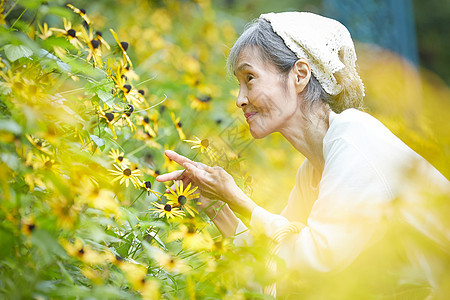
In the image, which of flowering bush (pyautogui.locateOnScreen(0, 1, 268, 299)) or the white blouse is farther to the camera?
the white blouse

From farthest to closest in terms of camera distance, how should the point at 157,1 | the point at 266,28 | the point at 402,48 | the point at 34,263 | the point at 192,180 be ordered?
the point at 402,48 < the point at 157,1 < the point at 266,28 < the point at 192,180 < the point at 34,263

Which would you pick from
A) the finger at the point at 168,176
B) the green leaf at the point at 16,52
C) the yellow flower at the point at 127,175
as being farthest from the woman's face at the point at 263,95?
the green leaf at the point at 16,52

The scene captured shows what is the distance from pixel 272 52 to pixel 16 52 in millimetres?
646

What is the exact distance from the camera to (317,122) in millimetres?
1390

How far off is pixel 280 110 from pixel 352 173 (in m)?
0.30

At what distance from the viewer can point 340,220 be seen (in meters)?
1.08

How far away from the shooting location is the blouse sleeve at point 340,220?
1069mm

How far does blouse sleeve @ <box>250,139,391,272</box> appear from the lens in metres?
1.07

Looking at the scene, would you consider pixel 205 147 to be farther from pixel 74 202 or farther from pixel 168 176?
pixel 74 202

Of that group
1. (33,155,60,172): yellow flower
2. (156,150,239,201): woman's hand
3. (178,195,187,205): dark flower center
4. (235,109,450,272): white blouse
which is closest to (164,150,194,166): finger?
(156,150,239,201): woman's hand

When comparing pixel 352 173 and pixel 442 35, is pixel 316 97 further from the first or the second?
pixel 442 35

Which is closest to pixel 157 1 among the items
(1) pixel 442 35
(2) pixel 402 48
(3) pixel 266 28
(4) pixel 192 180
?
(2) pixel 402 48

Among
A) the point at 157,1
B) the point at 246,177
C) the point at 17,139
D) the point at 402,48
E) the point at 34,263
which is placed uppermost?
the point at 17,139

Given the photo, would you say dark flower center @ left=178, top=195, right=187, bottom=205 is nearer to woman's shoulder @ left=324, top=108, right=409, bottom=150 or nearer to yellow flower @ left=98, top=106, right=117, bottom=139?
yellow flower @ left=98, top=106, right=117, bottom=139
